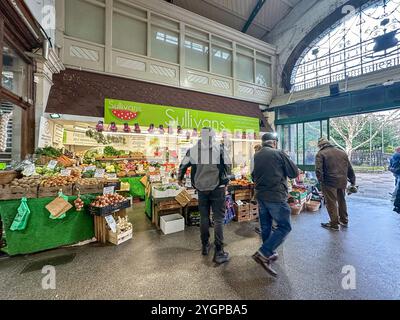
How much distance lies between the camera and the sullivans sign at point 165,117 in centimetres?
603

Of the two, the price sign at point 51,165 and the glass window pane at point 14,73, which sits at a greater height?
the glass window pane at point 14,73

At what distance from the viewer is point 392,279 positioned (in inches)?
92.8

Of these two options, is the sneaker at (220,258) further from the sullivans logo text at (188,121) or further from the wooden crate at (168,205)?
the sullivans logo text at (188,121)

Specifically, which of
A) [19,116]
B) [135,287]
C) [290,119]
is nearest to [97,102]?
[19,116]

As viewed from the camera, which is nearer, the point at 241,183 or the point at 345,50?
the point at 241,183

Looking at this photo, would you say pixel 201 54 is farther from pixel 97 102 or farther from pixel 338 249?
pixel 338 249

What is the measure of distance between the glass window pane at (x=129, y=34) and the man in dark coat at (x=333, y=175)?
23.2ft

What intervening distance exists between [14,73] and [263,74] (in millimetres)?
10130

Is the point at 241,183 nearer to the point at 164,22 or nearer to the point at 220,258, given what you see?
the point at 220,258

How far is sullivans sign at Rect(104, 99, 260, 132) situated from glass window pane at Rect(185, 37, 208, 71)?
97.2 inches

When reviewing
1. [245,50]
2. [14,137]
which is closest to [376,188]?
[245,50]

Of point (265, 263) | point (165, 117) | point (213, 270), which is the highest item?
point (165, 117)

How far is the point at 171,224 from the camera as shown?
3.91 metres

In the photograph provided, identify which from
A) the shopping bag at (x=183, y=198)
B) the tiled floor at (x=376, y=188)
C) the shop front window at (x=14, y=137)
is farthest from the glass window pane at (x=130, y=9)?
the tiled floor at (x=376, y=188)
